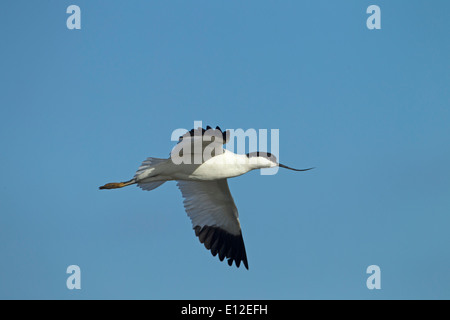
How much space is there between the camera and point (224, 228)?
488 inches

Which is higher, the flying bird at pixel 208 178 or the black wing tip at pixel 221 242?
the flying bird at pixel 208 178

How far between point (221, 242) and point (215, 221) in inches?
15.7

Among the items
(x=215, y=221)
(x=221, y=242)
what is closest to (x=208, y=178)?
(x=215, y=221)

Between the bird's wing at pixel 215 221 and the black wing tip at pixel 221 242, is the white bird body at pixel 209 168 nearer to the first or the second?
the bird's wing at pixel 215 221

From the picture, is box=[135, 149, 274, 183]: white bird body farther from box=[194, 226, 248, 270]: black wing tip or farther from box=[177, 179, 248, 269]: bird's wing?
box=[194, 226, 248, 270]: black wing tip

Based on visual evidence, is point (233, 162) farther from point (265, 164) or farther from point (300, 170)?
point (300, 170)

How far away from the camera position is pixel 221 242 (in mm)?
12375

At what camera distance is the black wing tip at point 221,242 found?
40.4ft

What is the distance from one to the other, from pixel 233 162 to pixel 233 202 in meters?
1.55

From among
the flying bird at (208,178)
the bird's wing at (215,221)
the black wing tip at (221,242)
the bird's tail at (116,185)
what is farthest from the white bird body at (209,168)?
the black wing tip at (221,242)

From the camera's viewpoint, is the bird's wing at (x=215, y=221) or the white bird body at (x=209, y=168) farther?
the bird's wing at (x=215, y=221)

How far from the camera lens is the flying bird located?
10468 millimetres

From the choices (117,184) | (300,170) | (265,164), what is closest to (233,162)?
(265,164)

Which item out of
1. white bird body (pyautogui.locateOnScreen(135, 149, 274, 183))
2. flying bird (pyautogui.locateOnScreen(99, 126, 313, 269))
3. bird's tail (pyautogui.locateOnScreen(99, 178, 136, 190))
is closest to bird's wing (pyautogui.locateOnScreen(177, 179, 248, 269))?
flying bird (pyautogui.locateOnScreen(99, 126, 313, 269))
